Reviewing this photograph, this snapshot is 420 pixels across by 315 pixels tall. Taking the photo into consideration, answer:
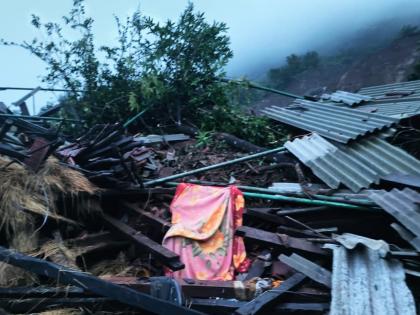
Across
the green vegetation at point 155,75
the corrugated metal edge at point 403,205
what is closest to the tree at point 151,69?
the green vegetation at point 155,75

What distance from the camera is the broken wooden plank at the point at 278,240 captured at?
13.2 feet

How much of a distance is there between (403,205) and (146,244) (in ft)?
7.97

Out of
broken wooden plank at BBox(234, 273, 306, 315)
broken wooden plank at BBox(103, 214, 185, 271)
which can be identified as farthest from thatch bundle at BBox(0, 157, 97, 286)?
broken wooden plank at BBox(234, 273, 306, 315)

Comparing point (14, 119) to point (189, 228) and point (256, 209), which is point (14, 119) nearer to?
point (189, 228)

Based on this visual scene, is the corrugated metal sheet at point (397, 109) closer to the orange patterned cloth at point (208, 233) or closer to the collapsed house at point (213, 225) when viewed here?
the collapsed house at point (213, 225)

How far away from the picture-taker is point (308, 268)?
12.2 ft

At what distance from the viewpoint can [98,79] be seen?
8344 mm

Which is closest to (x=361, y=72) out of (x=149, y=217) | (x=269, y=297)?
(x=149, y=217)

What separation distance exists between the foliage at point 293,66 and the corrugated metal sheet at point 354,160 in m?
7.34

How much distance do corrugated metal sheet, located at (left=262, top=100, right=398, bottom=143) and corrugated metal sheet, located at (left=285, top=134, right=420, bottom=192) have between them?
6.0 inches

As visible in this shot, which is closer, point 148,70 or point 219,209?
point 219,209

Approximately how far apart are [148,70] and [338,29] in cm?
686

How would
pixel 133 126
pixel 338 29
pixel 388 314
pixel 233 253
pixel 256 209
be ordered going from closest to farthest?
pixel 388 314 < pixel 233 253 < pixel 256 209 < pixel 133 126 < pixel 338 29

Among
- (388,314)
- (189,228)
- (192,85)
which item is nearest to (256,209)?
(189,228)
